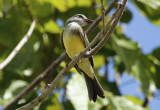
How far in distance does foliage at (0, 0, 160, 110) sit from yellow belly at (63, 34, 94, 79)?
239 millimetres

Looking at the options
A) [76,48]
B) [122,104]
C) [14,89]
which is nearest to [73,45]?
[76,48]

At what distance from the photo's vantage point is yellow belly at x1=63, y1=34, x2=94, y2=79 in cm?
306

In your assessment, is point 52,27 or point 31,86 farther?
point 52,27

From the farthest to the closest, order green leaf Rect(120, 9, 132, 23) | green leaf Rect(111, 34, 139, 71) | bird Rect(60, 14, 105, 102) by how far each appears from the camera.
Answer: green leaf Rect(120, 9, 132, 23), green leaf Rect(111, 34, 139, 71), bird Rect(60, 14, 105, 102)

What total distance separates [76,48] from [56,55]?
1304mm

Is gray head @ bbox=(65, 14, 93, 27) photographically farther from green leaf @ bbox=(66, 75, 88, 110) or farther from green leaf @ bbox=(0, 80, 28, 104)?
green leaf @ bbox=(0, 80, 28, 104)

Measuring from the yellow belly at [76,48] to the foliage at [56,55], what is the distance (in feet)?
0.78

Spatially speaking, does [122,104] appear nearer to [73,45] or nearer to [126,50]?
[126,50]

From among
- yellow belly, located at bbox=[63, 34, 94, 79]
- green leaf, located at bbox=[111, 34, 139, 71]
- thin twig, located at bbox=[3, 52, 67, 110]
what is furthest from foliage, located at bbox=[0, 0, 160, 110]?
yellow belly, located at bbox=[63, 34, 94, 79]

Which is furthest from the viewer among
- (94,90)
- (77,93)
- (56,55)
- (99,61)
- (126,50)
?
(99,61)

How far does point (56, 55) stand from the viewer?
4.35 meters

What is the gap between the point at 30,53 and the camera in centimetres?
384

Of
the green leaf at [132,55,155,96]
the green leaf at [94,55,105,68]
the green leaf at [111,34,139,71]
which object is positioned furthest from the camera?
the green leaf at [94,55,105,68]

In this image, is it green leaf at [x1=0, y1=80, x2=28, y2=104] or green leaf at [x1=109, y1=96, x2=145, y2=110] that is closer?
green leaf at [x1=109, y1=96, x2=145, y2=110]
